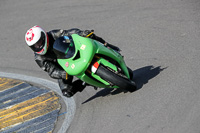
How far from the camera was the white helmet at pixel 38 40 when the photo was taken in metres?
6.36

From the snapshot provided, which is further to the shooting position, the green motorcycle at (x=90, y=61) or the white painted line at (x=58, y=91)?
the white painted line at (x=58, y=91)

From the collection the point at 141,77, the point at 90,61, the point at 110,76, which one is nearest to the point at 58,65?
the point at 90,61

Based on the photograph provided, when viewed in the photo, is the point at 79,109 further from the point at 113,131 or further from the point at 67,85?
the point at 113,131

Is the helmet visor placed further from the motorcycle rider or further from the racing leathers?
the racing leathers

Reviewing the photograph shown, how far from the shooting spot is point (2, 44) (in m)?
11.0

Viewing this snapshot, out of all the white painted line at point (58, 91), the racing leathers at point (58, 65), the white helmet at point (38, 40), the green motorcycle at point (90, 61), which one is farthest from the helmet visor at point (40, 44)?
the white painted line at point (58, 91)

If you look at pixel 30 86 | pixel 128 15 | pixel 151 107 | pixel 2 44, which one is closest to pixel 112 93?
pixel 151 107

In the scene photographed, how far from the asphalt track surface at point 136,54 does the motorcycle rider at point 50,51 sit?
1.84 ft

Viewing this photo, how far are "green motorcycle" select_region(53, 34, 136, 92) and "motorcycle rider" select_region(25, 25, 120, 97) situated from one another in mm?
297

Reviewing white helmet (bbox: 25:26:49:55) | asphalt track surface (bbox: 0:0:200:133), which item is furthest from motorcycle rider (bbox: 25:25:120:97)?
asphalt track surface (bbox: 0:0:200:133)

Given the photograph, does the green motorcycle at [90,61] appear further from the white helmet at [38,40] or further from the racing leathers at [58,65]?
the white helmet at [38,40]

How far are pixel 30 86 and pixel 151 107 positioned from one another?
3658mm

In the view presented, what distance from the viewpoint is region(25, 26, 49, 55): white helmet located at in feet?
20.9

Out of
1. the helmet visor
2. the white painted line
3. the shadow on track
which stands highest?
the helmet visor
